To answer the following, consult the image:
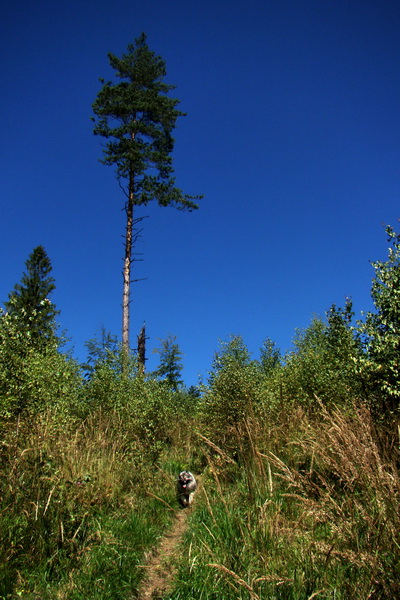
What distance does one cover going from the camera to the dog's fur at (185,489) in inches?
299

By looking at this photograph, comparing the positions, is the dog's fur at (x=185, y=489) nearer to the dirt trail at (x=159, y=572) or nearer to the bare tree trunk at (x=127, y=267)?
the dirt trail at (x=159, y=572)

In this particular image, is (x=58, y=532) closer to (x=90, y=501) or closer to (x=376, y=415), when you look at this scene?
(x=90, y=501)

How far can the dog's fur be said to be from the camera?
7590mm

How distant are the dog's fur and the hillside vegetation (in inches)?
8.8

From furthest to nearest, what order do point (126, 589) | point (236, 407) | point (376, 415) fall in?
1. point (236, 407)
2. point (376, 415)
3. point (126, 589)

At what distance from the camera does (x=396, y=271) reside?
6.93 m

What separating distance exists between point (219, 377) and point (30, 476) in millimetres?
6618

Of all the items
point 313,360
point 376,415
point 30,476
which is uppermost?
point 313,360

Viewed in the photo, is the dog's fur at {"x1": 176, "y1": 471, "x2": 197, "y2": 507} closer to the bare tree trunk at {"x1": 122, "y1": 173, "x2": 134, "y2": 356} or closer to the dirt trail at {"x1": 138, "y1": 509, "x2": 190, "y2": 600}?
the dirt trail at {"x1": 138, "y1": 509, "x2": 190, "y2": 600}

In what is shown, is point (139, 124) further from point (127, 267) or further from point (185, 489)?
point (185, 489)

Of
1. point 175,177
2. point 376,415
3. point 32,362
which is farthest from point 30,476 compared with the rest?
point 175,177

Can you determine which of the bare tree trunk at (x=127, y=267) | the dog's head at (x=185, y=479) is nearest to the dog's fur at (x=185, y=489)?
the dog's head at (x=185, y=479)

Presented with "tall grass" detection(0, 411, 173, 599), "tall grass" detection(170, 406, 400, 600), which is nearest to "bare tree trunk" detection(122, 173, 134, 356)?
"tall grass" detection(0, 411, 173, 599)

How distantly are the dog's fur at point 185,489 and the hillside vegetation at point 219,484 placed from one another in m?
0.22
